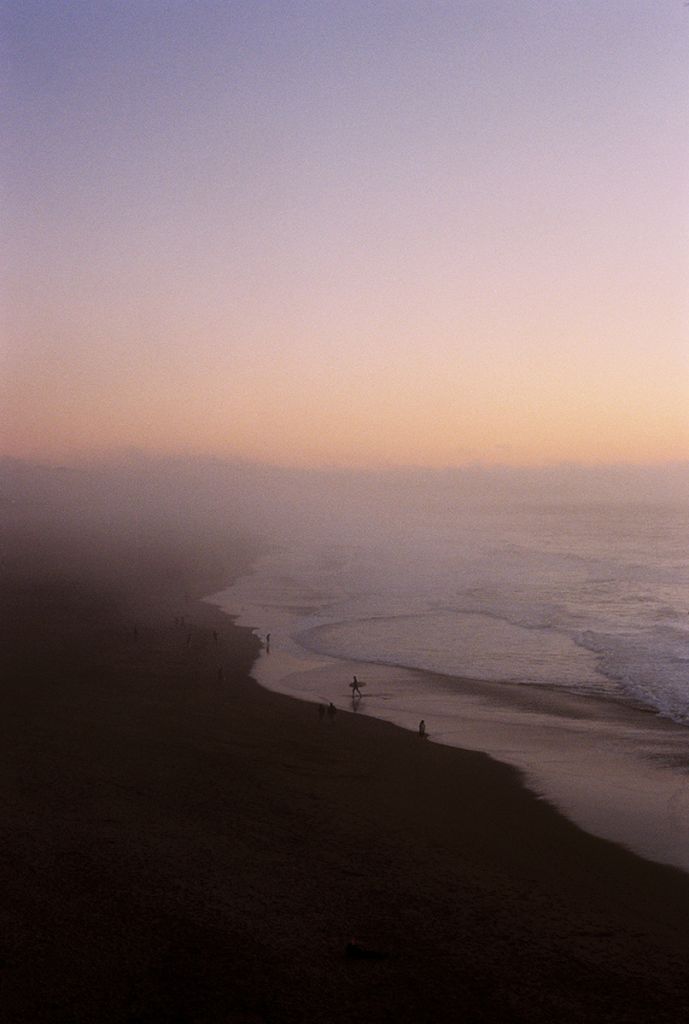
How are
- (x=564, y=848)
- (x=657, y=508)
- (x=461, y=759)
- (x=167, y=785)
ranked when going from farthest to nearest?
1. (x=657, y=508)
2. (x=461, y=759)
3. (x=167, y=785)
4. (x=564, y=848)

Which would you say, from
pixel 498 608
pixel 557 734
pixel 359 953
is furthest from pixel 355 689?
pixel 498 608

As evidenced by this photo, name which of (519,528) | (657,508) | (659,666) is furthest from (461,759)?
(657,508)

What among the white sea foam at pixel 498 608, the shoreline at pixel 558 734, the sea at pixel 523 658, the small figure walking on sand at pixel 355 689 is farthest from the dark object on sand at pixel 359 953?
the white sea foam at pixel 498 608

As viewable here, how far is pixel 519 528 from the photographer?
449 feet

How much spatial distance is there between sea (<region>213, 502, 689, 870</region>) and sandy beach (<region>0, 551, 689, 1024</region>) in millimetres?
2376

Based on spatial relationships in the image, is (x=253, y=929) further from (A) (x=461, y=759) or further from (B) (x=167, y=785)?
(A) (x=461, y=759)

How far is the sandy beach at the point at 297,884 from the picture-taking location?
1211 centimetres

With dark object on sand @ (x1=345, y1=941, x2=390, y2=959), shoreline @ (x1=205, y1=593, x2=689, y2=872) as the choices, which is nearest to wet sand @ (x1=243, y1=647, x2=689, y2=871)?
shoreline @ (x1=205, y1=593, x2=689, y2=872)

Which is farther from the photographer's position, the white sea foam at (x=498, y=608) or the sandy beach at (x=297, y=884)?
the white sea foam at (x=498, y=608)

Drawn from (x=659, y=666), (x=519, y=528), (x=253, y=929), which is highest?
(x=519, y=528)

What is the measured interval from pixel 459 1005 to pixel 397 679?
74.7 feet

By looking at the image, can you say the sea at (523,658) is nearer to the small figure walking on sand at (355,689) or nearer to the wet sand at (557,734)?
the wet sand at (557,734)

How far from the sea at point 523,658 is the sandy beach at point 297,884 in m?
2.38

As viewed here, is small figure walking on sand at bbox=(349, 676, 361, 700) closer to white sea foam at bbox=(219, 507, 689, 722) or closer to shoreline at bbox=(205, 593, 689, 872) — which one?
shoreline at bbox=(205, 593, 689, 872)
